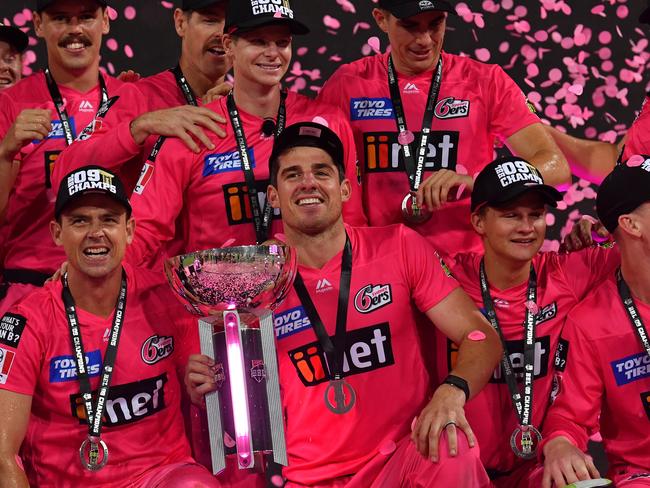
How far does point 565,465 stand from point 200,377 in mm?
1165

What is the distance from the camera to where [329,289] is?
3.94m

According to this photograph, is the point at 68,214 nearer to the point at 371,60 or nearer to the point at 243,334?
the point at 243,334

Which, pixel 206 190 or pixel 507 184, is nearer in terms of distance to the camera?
pixel 507 184

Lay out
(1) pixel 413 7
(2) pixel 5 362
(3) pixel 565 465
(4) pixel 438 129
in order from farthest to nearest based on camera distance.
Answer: (4) pixel 438 129 < (1) pixel 413 7 < (2) pixel 5 362 < (3) pixel 565 465

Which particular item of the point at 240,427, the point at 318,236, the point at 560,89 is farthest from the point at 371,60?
the point at 240,427

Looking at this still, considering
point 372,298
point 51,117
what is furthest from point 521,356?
point 51,117

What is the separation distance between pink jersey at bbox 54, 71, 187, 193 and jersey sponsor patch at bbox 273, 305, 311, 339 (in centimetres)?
89

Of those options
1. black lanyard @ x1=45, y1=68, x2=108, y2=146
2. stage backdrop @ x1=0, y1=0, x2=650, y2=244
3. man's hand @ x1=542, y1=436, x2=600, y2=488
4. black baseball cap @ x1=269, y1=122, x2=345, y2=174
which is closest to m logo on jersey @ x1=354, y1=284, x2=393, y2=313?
black baseball cap @ x1=269, y1=122, x2=345, y2=174

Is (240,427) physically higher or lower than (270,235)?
lower

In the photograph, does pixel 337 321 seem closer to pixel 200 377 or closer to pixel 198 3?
pixel 200 377

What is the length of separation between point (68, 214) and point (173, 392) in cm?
72

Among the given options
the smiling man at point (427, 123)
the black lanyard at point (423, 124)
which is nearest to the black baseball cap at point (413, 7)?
the smiling man at point (427, 123)

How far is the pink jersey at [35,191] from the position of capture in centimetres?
454

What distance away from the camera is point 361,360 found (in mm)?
3902
